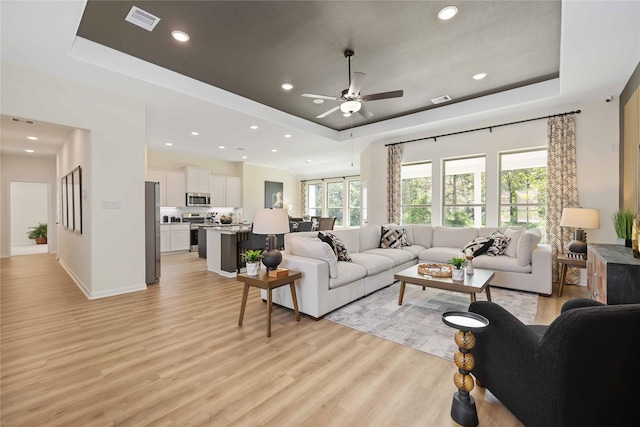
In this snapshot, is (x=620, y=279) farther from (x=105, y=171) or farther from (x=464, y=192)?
(x=105, y=171)

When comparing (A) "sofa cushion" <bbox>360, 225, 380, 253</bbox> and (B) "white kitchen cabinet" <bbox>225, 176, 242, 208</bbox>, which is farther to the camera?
(B) "white kitchen cabinet" <bbox>225, 176, 242, 208</bbox>

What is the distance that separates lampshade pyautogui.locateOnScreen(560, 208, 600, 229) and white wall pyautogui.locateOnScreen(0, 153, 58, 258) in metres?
11.5

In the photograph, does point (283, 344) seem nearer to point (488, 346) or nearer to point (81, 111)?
point (488, 346)

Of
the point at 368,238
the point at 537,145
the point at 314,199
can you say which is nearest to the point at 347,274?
the point at 368,238

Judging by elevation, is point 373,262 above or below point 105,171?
below

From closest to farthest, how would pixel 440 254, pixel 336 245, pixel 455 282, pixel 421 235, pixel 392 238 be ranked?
pixel 455 282 < pixel 336 245 < pixel 440 254 < pixel 392 238 < pixel 421 235

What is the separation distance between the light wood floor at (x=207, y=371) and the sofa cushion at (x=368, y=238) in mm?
2113

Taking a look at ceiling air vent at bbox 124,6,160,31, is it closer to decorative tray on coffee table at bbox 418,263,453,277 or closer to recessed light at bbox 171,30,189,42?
recessed light at bbox 171,30,189,42

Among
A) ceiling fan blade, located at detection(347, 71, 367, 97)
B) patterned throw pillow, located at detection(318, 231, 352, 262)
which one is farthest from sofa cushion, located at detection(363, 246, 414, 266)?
ceiling fan blade, located at detection(347, 71, 367, 97)

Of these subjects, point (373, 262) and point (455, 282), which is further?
point (373, 262)

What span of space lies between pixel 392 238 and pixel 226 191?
6166 millimetres

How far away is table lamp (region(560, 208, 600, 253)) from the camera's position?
3963 mm

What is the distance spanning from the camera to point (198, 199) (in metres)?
8.59

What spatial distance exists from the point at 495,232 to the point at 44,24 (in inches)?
252
